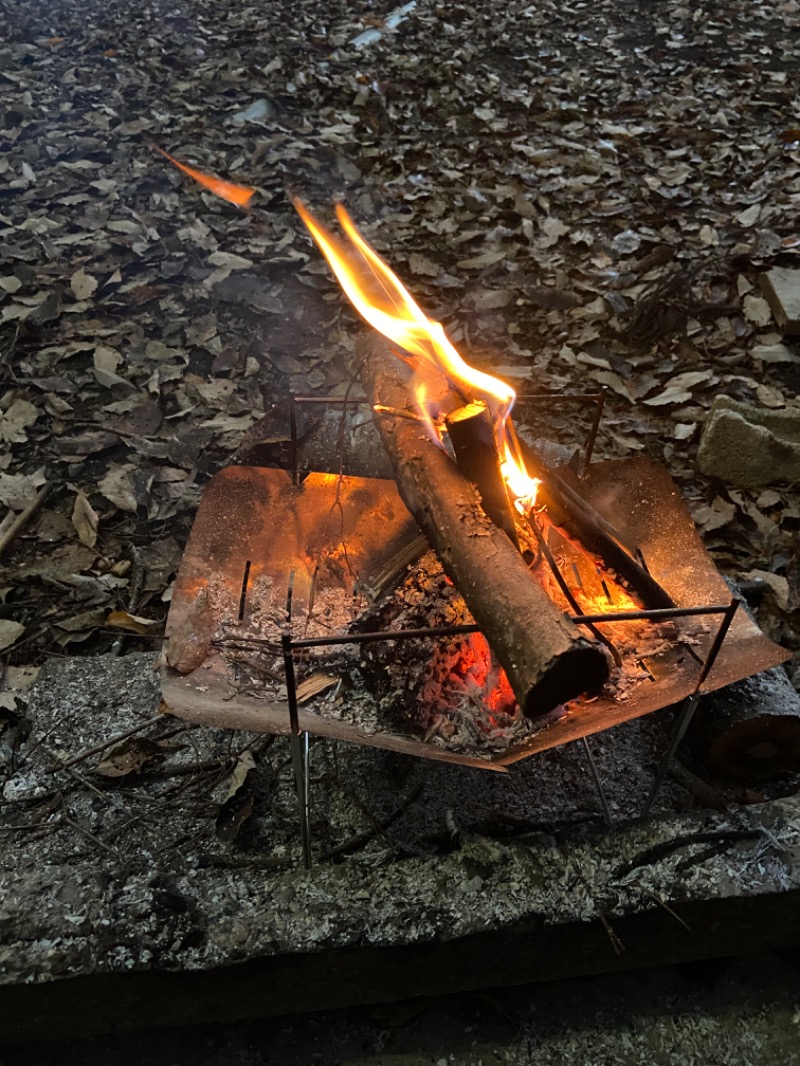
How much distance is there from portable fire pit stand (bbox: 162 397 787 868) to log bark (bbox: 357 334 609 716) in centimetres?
8

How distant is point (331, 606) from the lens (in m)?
2.32

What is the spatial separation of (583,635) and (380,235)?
14.4 ft

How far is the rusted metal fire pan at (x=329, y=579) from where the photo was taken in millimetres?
1855

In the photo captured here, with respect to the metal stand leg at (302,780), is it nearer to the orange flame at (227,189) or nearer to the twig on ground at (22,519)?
the twig on ground at (22,519)

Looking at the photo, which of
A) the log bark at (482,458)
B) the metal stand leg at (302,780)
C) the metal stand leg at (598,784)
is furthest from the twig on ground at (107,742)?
the metal stand leg at (598,784)

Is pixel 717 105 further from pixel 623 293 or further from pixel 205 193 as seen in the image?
pixel 205 193

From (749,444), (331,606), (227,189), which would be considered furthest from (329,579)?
(227,189)

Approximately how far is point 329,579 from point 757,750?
1291 mm

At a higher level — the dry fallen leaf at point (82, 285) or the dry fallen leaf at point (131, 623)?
the dry fallen leaf at point (82, 285)

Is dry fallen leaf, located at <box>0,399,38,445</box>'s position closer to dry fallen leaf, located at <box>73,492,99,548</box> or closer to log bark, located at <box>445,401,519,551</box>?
dry fallen leaf, located at <box>73,492,99,548</box>

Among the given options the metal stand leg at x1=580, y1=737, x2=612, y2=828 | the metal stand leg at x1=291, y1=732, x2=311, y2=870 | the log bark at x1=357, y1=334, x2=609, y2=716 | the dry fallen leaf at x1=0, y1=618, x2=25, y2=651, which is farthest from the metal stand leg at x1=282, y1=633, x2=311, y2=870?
the dry fallen leaf at x1=0, y1=618, x2=25, y2=651

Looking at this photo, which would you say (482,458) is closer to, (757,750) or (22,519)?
(757,750)

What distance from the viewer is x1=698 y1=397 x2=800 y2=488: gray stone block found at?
11.6ft

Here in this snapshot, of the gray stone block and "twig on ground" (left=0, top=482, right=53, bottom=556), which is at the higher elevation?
the gray stone block
